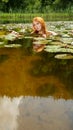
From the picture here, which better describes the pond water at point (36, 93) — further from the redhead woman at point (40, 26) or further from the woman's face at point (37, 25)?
the woman's face at point (37, 25)

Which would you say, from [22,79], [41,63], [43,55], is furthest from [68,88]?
[43,55]

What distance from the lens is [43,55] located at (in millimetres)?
4488

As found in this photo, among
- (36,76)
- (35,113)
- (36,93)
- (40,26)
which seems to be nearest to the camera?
(35,113)

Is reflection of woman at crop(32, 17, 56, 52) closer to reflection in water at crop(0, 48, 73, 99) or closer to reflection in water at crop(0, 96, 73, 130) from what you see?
reflection in water at crop(0, 48, 73, 99)

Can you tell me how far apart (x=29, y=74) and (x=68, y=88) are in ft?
2.20

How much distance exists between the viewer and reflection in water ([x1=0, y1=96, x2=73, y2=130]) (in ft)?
6.13

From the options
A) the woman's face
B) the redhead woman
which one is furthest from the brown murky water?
the woman's face

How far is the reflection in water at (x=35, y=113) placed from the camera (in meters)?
1.87

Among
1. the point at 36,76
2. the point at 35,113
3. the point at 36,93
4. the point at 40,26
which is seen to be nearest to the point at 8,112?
the point at 35,113

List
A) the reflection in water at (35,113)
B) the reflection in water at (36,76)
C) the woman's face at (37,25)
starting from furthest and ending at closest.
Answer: the woman's face at (37,25), the reflection in water at (36,76), the reflection in water at (35,113)

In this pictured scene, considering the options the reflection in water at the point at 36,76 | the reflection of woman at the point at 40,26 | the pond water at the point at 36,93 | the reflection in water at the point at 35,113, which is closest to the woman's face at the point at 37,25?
the reflection of woman at the point at 40,26

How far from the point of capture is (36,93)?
260 cm

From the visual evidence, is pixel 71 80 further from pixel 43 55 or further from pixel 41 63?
pixel 43 55

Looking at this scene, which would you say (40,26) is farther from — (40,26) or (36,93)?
(36,93)
